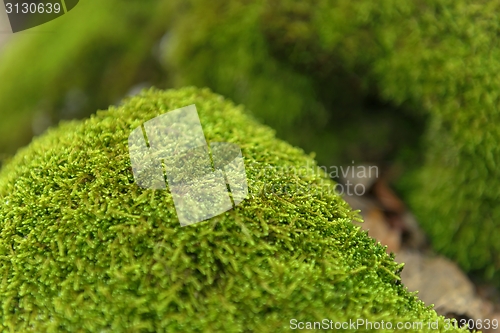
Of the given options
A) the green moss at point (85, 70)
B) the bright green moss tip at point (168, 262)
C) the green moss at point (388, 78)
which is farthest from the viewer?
the green moss at point (85, 70)

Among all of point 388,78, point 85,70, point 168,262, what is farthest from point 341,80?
point 85,70

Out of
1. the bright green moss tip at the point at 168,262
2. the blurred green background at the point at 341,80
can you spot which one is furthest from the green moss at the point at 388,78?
the bright green moss tip at the point at 168,262

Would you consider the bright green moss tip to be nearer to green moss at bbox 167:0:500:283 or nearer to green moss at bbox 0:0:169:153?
green moss at bbox 167:0:500:283

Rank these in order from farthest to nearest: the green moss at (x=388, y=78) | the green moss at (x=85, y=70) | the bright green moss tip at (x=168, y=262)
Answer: the green moss at (x=85, y=70)
the green moss at (x=388, y=78)
the bright green moss tip at (x=168, y=262)

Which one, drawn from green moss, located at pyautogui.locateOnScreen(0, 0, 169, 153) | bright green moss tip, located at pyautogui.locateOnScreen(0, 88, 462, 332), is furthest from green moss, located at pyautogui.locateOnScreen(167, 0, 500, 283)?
bright green moss tip, located at pyautogui.locateOnScreen(0, 88, 462, 332)

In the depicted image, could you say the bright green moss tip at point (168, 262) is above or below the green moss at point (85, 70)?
below

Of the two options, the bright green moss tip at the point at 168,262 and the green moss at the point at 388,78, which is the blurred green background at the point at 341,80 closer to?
the green moss at the point at 388,78

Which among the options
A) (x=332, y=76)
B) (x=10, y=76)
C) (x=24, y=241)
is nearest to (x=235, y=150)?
(x=24, y=241)
